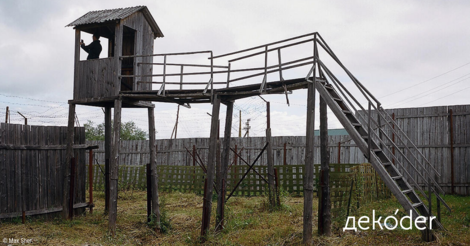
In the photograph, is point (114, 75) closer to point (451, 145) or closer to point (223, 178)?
point (223, 178)

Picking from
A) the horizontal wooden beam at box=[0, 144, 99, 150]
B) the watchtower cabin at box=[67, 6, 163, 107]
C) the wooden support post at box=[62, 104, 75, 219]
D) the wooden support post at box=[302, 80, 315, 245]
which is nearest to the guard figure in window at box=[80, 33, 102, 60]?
the watchtower cabin at box=[67, 6, 163, 107]

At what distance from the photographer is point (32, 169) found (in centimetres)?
1188

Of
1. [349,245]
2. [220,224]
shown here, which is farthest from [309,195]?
[220,224]

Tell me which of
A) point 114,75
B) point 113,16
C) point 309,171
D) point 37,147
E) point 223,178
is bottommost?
point 223,178

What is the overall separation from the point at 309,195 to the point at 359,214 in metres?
2.61

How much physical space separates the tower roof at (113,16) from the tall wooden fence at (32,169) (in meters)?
3.40

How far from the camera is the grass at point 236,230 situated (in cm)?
898

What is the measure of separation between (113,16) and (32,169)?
4982 millimetres

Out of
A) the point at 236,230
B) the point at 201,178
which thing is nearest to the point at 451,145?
the point at 236,230

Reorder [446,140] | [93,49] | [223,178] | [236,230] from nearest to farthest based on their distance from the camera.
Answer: [236,230], [223,178], [93,49], [446,140]

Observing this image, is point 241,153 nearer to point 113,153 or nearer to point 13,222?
point 113,153

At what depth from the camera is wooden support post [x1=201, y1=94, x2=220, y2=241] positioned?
10.3 meters

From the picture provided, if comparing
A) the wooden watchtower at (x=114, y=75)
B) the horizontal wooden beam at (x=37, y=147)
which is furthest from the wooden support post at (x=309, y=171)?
the horizontal wooden beam at (x=37, y=147)

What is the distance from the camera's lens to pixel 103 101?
12406mm
